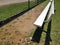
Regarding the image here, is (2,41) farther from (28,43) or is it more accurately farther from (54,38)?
(54,38)

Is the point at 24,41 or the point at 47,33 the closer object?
the point at 24,41

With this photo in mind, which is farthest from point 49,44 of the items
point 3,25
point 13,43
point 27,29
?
point 3,25

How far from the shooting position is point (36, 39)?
21.7 feet

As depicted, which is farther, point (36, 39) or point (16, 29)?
point (16, 29)

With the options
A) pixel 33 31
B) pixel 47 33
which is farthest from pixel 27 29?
pixel 47 33

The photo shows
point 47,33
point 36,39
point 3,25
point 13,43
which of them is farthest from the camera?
point 3,25

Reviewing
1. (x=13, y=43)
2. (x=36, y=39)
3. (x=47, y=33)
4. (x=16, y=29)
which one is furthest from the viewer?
(x=16, y=29)

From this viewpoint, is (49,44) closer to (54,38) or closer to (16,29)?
(54,38)

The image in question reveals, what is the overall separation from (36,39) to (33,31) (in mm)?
1087

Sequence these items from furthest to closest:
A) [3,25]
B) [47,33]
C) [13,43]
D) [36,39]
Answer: [3,25]
[47,33]
[36,39]
[13,43]

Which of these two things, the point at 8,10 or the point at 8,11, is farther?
the point at 8,10

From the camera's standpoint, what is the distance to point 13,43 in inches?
241

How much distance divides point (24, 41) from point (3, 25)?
229 cm

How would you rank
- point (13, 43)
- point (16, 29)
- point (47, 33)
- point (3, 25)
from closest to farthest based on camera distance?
point (13, 43) < point (47, 33) < point (16, 29) < point (3, 25)
